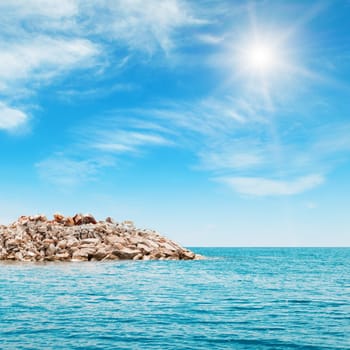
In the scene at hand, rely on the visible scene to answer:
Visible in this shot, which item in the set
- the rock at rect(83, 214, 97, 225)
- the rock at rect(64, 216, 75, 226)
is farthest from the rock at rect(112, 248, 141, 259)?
the rock at rect(64, 216, 75, 226)

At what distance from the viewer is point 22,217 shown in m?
89.3

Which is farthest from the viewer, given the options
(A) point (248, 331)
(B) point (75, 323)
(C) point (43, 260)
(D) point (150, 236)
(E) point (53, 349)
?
(D) point (150, 236)

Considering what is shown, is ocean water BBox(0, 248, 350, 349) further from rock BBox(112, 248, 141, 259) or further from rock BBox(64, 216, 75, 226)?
rock BBox(64, 216, 75, 226)

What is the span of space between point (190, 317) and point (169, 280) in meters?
19.7

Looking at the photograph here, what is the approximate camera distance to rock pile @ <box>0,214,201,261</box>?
236 ft

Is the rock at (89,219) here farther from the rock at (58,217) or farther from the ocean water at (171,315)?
the ocean water at (171,315)

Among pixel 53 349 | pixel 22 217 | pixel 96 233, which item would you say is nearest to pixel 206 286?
pixel 53 349

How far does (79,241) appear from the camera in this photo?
2972 inches

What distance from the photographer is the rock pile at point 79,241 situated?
7194cm

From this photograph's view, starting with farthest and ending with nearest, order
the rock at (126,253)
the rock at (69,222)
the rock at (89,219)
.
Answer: the rock at (89,219) < the rock at (69,222) < the rock at (126,253)

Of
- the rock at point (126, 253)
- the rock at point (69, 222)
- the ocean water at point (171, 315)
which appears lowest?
the ocean water at point (171, 315)

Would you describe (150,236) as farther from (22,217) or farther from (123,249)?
(22,217)

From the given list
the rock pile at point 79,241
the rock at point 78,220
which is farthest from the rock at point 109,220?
the rock at point 78,220

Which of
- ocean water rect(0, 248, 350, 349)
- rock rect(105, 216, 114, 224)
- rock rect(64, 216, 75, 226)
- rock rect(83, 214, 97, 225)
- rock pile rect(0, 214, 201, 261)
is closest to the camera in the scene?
ocean water rect(0, 248, 350, 349)
